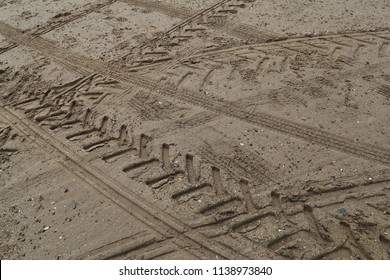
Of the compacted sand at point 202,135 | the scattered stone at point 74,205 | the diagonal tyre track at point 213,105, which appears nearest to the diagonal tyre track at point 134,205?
the compacted sand at point 202,135

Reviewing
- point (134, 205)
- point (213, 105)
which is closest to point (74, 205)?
point (134, 205)

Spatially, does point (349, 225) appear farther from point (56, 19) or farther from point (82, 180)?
point (56, 19)

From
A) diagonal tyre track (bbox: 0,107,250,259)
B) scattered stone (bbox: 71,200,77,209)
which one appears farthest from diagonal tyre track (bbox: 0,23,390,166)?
scattered stone (bbox: 71,200,77,209)

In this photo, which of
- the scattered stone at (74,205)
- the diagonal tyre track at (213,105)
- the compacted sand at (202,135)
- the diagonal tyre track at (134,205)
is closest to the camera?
the diagonal tyre track at (134,205)

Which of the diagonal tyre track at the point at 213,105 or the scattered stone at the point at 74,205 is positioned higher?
the diagonal tyre track at the point at 213,105

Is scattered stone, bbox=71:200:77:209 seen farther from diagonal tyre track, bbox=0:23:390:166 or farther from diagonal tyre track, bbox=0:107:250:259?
diagonal tyre track, bbox=0:23:390:166

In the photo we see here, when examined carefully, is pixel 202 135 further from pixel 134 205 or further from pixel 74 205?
pixel 74 205

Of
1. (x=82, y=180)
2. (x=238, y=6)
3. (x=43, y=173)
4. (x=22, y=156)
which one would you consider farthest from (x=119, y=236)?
(x=238, y=6)

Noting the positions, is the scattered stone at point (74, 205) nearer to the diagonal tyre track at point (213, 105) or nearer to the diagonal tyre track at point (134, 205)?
the diagonal tyre track at point (134, 205)
